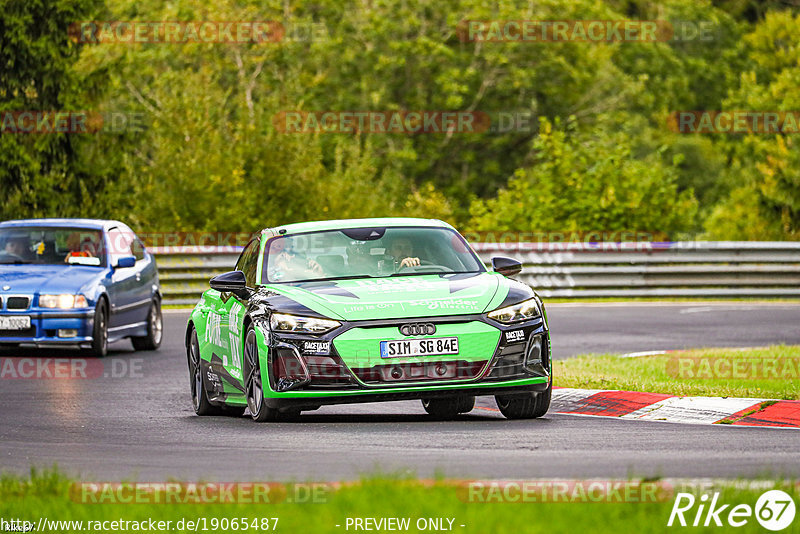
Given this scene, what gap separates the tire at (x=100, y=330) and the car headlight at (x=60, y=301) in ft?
0.77

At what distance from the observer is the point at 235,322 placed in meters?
12.2

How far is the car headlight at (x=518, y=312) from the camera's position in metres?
11.2

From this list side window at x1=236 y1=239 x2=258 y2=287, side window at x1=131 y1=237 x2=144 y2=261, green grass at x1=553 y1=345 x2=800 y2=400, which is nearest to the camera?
side window at x1=236 y1=239 x2=258 y2=287

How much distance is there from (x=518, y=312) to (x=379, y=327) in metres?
1.02

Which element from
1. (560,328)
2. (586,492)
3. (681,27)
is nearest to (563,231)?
(560,328)

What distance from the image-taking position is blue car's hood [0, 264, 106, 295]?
1834 centimetres

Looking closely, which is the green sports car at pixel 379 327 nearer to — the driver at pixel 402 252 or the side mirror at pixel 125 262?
the driver at pixel 402 252

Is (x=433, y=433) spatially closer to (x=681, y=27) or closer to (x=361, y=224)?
(x=361, y=224)

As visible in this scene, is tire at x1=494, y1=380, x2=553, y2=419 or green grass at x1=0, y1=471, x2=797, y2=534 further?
tire at x1=494, y1=380, x2=553, y2=419

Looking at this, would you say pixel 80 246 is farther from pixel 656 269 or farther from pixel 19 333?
pixel 656 269

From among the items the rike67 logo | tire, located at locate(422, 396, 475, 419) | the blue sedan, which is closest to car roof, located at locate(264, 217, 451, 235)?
tire, located at locate(422, 396, 475, 419)

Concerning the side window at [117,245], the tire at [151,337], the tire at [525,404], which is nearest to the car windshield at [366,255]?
the tire at [525,404]

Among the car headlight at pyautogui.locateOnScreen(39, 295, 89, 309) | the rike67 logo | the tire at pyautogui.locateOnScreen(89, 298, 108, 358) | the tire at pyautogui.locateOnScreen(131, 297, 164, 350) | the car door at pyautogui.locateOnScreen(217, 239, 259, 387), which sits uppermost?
the rike67 logo

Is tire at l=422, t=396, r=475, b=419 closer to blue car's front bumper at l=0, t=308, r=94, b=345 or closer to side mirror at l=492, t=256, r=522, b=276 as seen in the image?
side mirror at l=492, t=256, r=522, b=276
